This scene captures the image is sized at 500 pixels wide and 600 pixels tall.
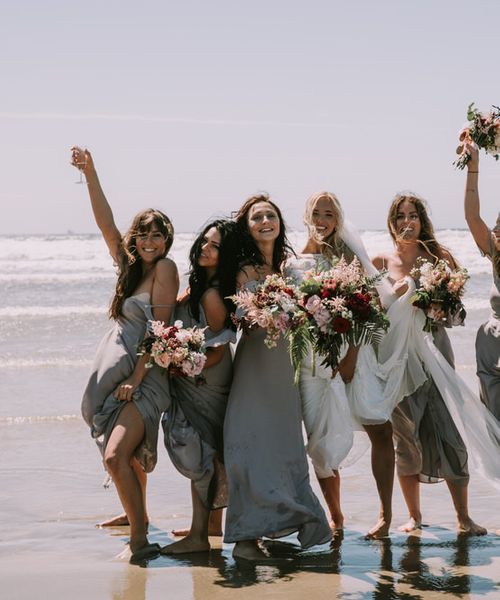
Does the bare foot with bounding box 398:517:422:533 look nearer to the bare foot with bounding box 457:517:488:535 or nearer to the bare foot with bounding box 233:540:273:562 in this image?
the bare foot with bounding box 457:517:488:535

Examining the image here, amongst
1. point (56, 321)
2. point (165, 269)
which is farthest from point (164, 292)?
point (56, 321)

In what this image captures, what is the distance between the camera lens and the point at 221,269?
6.12m

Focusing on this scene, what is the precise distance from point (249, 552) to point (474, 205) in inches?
109

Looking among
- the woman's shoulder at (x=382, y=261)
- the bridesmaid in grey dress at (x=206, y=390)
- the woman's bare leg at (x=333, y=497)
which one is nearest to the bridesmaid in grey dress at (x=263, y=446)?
the bridesmaid in grey dress at (x=206, y=390)

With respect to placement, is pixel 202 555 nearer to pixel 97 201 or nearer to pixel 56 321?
pixel 97 201

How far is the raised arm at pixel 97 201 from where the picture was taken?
644cm

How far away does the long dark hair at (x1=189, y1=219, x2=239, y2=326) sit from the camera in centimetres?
608

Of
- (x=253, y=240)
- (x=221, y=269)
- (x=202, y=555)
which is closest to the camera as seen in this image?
(x=202, y=555)

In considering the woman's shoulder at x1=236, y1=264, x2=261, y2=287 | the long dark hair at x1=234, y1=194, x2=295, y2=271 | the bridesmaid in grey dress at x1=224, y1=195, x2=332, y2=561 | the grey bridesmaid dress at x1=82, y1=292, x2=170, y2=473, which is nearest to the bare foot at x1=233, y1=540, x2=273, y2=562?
the bridesmaid in grey dress at x1=224, y1=195, x2=332, y2=561

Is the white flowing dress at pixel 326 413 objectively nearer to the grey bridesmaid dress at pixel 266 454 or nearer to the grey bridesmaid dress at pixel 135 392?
the grey bridesmaid dress at pixel 266 454

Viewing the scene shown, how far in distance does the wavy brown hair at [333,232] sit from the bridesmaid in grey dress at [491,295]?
86cm

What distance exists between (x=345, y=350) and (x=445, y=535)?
4.66 ft

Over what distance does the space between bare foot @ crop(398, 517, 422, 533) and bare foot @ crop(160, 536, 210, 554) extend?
142cm

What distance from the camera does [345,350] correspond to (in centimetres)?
652
